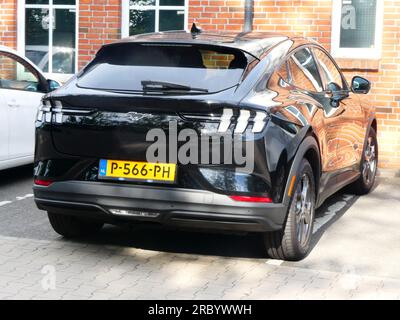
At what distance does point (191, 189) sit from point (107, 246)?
4.05 ft

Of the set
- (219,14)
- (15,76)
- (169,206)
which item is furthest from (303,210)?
(219,14)

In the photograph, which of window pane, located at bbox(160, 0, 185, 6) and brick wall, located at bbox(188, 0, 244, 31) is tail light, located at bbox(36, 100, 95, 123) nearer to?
brick wall, located at bbox(188, 0, 244, 31)

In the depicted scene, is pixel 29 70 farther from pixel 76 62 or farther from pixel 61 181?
pixel 61 181

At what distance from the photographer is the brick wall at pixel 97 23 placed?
1234cm

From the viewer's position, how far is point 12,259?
598 cm

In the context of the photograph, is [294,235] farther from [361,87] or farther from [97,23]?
[97,23]

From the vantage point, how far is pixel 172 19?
1230cm

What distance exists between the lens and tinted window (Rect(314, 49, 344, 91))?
7355 mm

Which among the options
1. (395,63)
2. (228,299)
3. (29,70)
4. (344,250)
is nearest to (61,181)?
(228,299)

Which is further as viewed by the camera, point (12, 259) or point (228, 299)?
point (12, 259)

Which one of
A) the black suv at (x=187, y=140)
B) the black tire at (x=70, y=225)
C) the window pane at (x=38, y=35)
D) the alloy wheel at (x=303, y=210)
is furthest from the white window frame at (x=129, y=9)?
the alloy wheel at (x=303, y=210)

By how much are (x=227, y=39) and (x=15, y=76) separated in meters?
3.81

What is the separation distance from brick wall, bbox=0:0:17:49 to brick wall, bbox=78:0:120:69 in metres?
1.19

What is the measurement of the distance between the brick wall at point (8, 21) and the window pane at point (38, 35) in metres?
0.20
